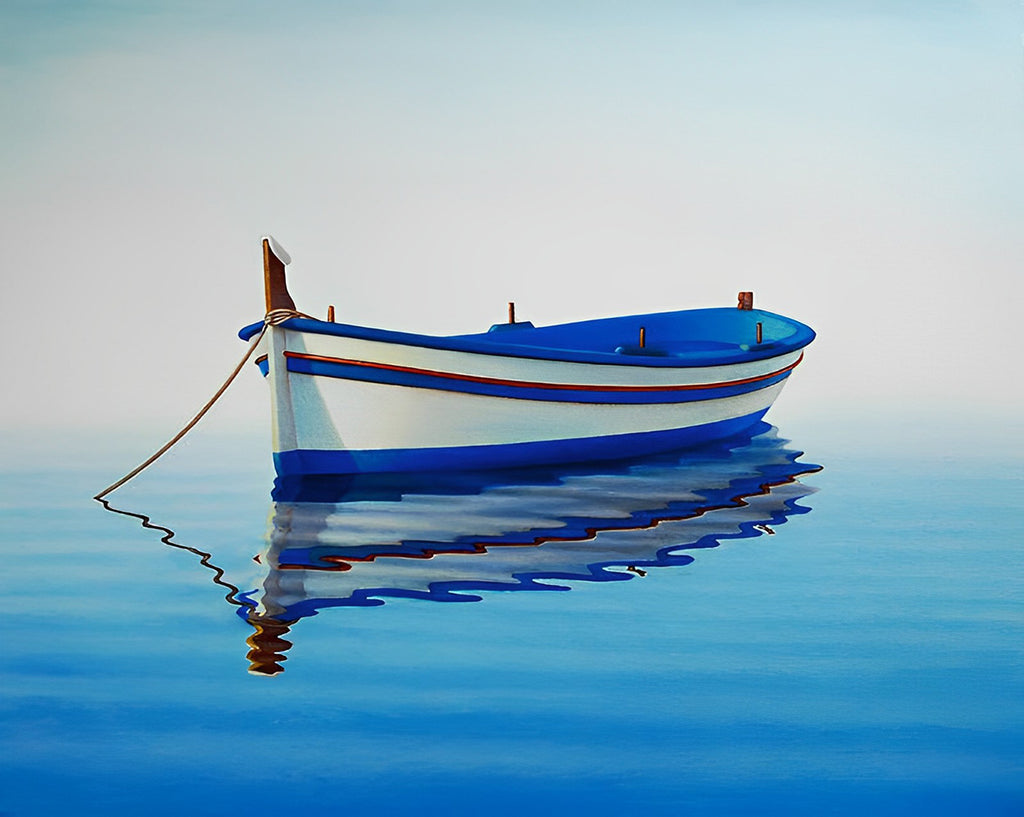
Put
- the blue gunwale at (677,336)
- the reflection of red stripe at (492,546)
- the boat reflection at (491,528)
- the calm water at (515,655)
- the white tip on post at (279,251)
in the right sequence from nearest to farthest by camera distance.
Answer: the calm water at (515,655), the boat reflection at (491,528), the reflection of red stripe at (492,546), the white tip on post at (279,251), the blue gunwale at (677,336)

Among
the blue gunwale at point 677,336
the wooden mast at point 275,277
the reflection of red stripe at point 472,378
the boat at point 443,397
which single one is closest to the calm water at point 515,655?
the boat at point 443,397

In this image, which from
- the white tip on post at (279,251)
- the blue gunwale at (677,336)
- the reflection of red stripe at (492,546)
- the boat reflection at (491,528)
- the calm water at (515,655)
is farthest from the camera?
the blue gunwale at (677,336)

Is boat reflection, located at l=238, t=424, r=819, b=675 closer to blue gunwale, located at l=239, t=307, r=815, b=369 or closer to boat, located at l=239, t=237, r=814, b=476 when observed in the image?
boat, located at l=239, t=237, r=814, b=476

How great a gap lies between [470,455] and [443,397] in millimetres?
519

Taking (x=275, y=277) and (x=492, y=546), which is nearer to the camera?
(x=492, y=546)

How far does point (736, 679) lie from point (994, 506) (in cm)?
411

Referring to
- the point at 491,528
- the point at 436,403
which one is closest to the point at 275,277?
the point at 436,403

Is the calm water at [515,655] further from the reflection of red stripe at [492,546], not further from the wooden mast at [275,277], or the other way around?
the wooden mast at [275,277]

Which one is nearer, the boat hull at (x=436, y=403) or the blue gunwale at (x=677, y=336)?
the boat hull at (x=436, y=403)

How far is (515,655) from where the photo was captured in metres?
4.12

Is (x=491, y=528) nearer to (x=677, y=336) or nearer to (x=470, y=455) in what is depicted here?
(x=470, y=455)

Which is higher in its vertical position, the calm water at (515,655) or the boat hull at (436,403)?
the boat hull at (436,403)

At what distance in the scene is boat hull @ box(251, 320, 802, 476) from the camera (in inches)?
297

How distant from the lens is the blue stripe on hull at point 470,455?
7.80 metres
